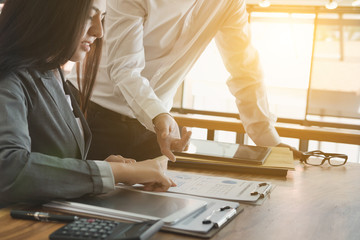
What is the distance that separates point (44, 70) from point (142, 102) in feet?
1.14

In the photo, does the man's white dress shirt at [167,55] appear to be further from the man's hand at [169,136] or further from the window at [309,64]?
the window at [309,64]

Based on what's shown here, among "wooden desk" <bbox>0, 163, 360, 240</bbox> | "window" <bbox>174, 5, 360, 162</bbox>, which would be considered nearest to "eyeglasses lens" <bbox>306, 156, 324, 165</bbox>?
"wooden desk" <bbox>0, 163, 360, 240</bbox>

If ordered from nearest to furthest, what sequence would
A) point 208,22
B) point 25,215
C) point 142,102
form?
point 25,215
point 142,102
point 208,22

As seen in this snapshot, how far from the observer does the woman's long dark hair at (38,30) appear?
997 millimetres

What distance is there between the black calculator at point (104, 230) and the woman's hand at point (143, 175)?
0.24m

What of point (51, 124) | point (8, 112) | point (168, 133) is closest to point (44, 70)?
point (51, 124)

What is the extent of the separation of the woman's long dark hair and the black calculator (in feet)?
1.54

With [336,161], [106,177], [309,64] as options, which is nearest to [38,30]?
[106,177]

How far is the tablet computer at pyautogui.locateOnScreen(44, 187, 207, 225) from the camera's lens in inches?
30.5

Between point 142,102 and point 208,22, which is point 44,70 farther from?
point 208,22

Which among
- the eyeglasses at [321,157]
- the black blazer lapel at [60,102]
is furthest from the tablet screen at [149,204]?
the eyeglasses at [321,157]

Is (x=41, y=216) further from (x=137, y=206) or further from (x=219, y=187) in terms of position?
(x=219, y=187)

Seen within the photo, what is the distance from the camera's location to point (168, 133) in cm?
122

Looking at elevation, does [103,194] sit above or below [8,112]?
below
